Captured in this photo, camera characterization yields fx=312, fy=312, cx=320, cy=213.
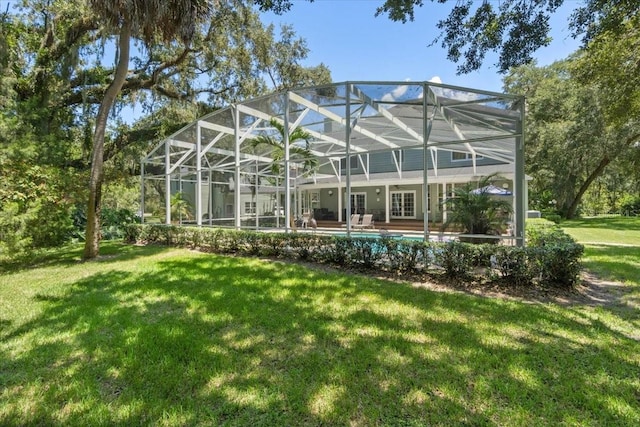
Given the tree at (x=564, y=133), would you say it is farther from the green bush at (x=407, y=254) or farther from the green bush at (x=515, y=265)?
the green bush at (x=407, y=254)

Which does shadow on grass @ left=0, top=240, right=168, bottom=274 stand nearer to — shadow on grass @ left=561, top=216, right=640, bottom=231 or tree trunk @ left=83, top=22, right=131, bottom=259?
tree trunk @ left=83, top=22, right=131, bottom=259

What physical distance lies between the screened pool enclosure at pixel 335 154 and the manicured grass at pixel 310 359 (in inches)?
123

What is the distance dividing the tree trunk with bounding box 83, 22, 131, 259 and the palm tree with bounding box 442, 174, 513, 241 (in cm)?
929

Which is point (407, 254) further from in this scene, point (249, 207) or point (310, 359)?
point (249, 207)

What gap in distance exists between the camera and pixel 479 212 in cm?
706

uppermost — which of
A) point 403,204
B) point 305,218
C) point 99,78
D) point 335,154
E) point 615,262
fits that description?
point 99,78

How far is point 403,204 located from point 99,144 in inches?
571

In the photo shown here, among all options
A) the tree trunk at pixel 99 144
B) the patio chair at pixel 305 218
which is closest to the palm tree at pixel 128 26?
the tree trunk at pixel 99 144

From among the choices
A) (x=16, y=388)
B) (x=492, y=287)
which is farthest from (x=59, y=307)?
(x=492, y=287)

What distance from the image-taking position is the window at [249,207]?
12420mm

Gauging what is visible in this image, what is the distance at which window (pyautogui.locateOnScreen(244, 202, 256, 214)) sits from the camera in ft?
40.7

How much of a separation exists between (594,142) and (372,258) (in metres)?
18.9

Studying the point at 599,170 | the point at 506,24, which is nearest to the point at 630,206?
the point at 599,170

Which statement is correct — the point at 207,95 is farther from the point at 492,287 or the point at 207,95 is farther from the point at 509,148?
the point at 492,287
